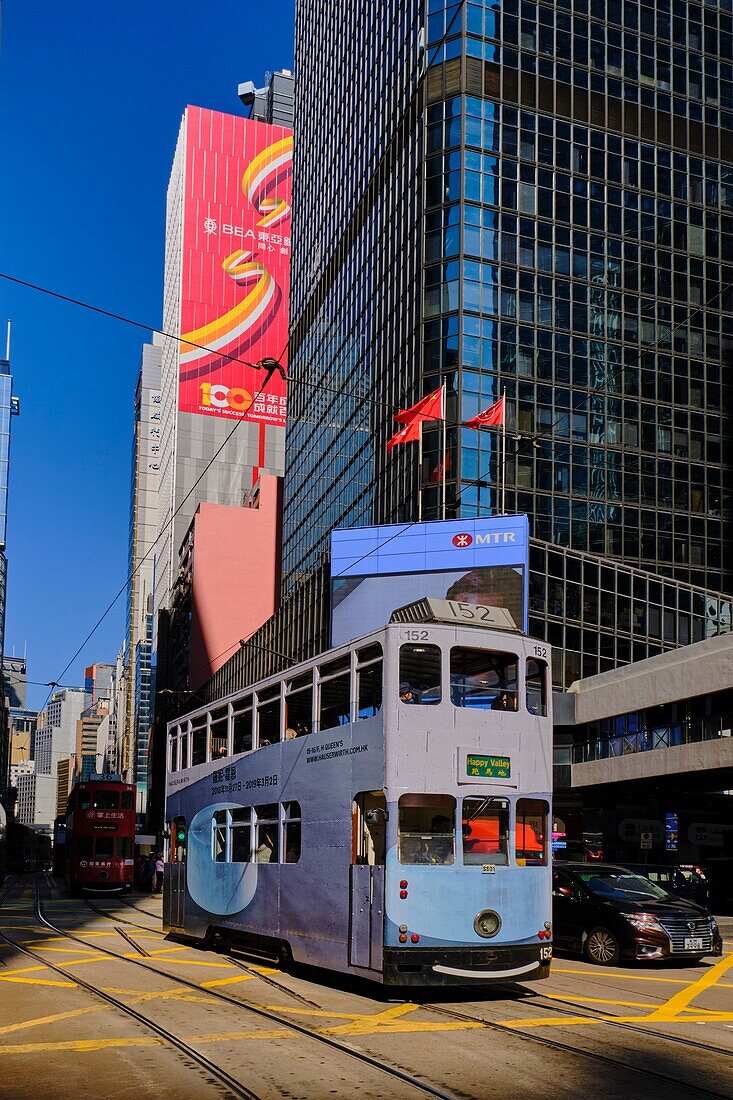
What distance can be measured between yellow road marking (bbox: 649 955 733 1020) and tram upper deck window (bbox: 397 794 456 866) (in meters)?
2.82

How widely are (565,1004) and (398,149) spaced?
59076mm

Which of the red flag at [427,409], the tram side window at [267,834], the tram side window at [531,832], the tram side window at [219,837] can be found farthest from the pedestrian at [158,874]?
the tram side window at [531,832]

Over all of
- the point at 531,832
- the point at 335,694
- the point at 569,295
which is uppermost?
the point at 569,295

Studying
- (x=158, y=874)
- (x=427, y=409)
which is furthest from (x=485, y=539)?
(x=158, y=874)

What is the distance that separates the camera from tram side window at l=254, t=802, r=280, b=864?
1733 centimetres

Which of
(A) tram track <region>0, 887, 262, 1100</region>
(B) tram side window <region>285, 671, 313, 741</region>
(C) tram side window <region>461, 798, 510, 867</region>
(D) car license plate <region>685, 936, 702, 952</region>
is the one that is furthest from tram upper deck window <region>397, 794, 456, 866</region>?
(D) car license plate <region>685, 936, 702, 952</region>

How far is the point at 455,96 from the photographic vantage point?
6281cm

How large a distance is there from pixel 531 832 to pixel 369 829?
2008 mm

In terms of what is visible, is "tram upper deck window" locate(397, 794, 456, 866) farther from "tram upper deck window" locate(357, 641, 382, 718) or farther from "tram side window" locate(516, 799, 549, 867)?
"tram upper deck window" locate(357, 641, 382, 718)

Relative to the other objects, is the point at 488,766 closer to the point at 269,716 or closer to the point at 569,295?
the point at 269,716

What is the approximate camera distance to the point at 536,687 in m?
15.4

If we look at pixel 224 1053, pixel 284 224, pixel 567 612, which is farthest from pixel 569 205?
pixel 284 224

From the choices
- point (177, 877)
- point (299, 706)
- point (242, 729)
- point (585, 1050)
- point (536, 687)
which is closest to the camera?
point (585, 1050)

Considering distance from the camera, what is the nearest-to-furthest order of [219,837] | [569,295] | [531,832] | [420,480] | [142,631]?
[531,832] → [219,837] → [420,480] → [569,295] → [142,631]
